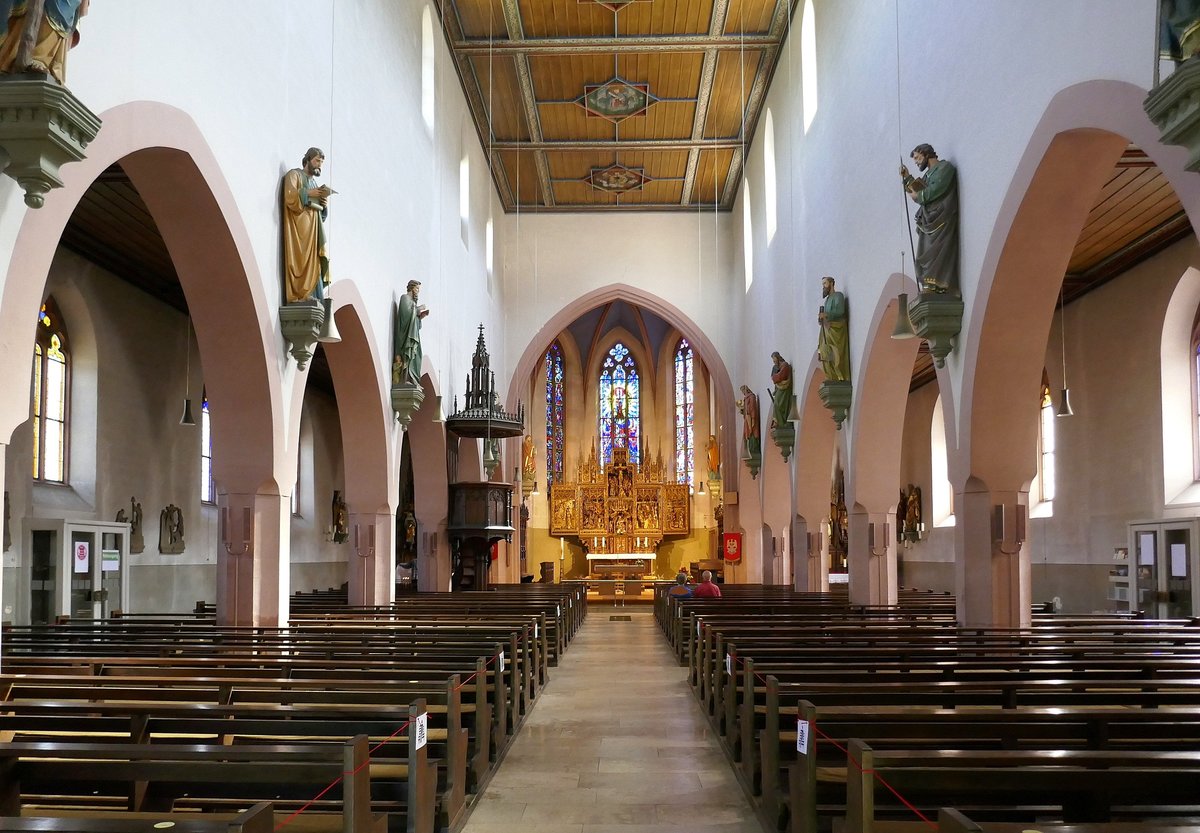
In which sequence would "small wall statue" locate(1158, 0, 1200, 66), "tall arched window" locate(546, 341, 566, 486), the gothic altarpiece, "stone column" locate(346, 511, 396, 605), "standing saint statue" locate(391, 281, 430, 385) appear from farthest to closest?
1. "tall arched window" locate(546, 341, 566, 486)
2. the gothic altarpiece
3. "standing saint statue" locate(391, 281, 430, 385)
4. "stone column" locate(346, 511, 396, 605)
5. "small wall statue" locate(1158, 0, 1200, 66)

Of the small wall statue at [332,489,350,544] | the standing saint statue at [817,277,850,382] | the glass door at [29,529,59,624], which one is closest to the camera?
the glass door at [29,529,59,624]

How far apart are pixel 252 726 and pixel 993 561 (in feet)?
22.8

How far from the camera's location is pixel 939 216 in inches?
392

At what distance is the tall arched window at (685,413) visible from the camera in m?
33.7

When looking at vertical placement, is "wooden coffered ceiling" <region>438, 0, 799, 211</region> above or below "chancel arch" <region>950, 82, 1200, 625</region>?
above

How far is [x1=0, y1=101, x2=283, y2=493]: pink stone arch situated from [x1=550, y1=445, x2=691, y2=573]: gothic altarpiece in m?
20.5

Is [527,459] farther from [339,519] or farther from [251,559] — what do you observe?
[251,559]

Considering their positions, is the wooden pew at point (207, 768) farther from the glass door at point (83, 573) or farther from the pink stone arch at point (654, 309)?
the pink stone arch at point (654, 309)

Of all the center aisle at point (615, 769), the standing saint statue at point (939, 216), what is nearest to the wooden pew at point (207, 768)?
the center aisle at point (615, 769)

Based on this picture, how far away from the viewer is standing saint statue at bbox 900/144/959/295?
9914 mm

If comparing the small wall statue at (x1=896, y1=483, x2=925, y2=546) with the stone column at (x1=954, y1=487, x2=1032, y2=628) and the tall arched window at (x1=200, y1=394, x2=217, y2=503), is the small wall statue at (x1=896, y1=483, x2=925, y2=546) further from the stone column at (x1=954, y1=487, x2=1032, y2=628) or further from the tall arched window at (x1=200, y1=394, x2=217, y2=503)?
the stone column at (x1=954, y1=487, x2=1032, y2=628)

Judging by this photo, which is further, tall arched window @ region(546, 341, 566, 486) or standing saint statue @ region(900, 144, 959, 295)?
tall arched window @ region(546, 341, 566, 486)

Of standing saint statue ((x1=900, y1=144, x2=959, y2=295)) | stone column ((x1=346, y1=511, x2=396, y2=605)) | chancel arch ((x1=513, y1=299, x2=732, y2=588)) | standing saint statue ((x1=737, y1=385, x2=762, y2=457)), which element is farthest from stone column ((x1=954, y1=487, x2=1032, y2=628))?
chancel arch ((x1=513, y1=299, x2=732, y2=588))

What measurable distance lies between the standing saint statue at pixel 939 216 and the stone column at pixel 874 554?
14.8ft
